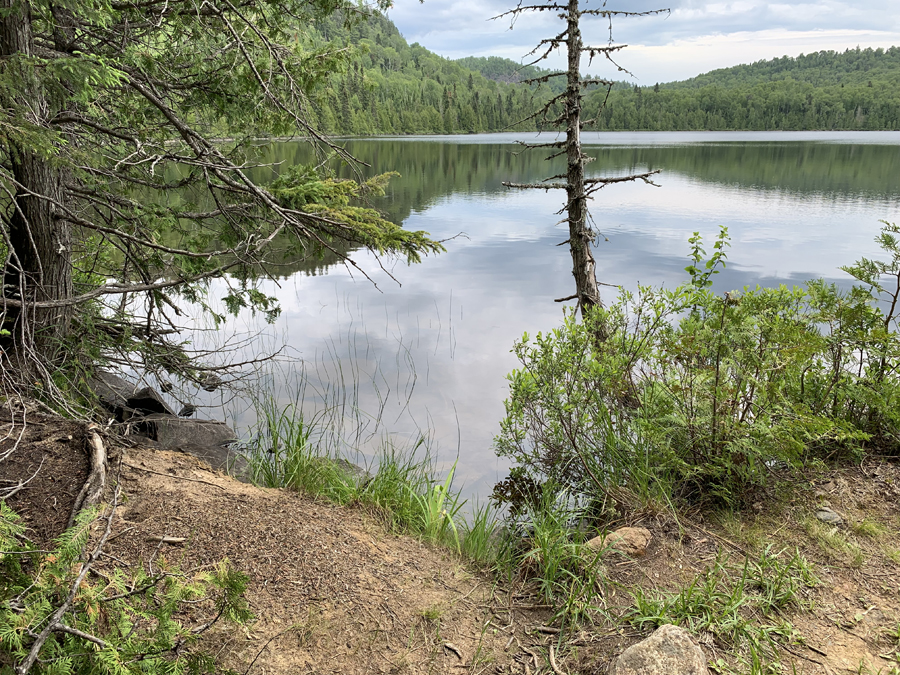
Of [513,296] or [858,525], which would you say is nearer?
[858,525]

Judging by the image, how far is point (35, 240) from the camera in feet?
13.1

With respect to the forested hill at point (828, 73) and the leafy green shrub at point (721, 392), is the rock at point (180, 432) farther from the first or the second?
the forested hill at point (828, 73)

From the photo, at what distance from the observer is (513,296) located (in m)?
12.3

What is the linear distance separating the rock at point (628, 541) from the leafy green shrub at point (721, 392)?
46cm

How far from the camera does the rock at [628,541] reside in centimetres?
340

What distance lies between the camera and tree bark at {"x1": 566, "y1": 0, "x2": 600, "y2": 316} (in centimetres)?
717

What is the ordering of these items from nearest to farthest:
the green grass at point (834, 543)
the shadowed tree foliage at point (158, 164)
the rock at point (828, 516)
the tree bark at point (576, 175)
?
the green grass at point (834, 543)
the rock at point (828, 516)
the shadowed tree foliage at point (158, 164)
the tree bark at point (576, 175)

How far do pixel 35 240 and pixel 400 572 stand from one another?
11.7 feet

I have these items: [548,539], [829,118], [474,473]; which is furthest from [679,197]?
[829,118]

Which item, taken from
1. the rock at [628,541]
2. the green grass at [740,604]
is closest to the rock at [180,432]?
the rock at [628,541]

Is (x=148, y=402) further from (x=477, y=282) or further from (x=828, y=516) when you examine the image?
(x=477, y=282)

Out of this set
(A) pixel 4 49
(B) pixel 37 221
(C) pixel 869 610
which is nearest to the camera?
(C) pixel 869 610

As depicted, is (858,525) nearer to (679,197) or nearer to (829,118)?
(679,197)

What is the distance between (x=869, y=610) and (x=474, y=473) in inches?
141
